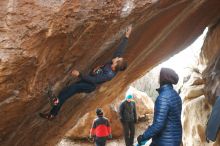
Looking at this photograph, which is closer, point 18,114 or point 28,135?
point 18,114

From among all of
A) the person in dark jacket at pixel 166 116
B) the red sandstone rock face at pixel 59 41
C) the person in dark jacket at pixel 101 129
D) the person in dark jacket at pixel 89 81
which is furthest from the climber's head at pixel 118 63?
the person in dark jacket at pixel 101 129

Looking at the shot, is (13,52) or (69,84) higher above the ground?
(13,52)

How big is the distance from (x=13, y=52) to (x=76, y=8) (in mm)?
1240

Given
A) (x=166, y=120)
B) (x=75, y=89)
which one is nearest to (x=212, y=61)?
(x=75, y=89)

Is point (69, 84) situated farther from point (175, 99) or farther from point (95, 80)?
point (175, 99)

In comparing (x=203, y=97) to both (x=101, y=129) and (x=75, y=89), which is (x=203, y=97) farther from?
(x=75, y=89)

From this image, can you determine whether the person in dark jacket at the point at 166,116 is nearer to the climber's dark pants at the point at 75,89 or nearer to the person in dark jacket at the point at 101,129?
the climber's dark pants at the point at 75,89

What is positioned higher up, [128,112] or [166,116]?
[166,116]

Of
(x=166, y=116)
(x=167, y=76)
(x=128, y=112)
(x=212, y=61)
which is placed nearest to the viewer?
(x=166, y=116)

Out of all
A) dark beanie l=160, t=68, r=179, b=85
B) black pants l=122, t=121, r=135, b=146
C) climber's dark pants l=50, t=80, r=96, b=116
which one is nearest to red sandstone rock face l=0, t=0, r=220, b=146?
climber's dark pants l=50, t=80, r=96, b=116

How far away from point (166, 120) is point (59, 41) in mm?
2182

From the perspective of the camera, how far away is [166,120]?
5945 mm

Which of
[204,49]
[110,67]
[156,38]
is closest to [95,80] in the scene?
[110,67]

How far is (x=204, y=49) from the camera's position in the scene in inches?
465
